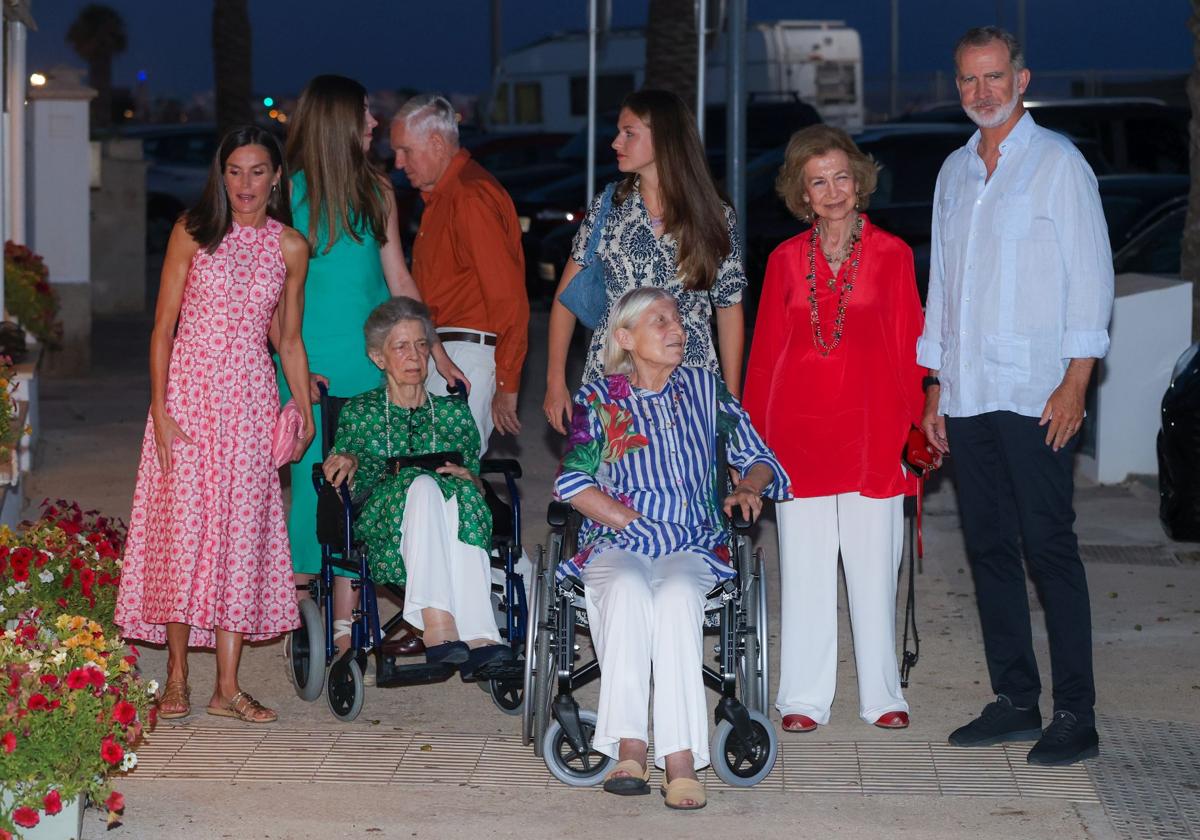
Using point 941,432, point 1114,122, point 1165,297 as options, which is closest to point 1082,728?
point 941,432

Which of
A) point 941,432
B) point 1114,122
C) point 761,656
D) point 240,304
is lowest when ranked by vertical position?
point 761,656

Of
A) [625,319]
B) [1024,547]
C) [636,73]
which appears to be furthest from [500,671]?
[636,73]

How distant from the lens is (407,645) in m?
6.41

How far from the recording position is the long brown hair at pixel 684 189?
19.2 feet

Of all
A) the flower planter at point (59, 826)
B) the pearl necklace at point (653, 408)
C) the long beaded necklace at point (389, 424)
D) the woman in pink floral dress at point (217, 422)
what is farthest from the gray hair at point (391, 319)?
the flower planter at point (59, 826)

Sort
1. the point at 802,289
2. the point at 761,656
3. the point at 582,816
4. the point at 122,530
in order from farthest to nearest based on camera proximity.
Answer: the point at 122,530, the point at 802,289, the point at 761,656, the point at 582,816

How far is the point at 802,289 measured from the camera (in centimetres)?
563

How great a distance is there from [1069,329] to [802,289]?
2.79 ft

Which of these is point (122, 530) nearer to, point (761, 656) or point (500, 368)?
point (500, 368)

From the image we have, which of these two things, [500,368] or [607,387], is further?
[500,368]

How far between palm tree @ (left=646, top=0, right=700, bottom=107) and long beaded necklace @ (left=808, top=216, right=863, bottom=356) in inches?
588

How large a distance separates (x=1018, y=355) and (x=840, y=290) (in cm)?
62

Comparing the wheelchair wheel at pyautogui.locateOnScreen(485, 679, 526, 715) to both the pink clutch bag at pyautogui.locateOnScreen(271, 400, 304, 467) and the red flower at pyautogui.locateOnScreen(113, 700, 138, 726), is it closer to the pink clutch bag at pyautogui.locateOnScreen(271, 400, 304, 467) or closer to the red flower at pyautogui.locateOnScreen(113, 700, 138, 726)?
the pink clutch bag at pyautogui.locateOnScreen(271, 400, 304, 467)

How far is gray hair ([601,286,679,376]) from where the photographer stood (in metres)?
5.44
